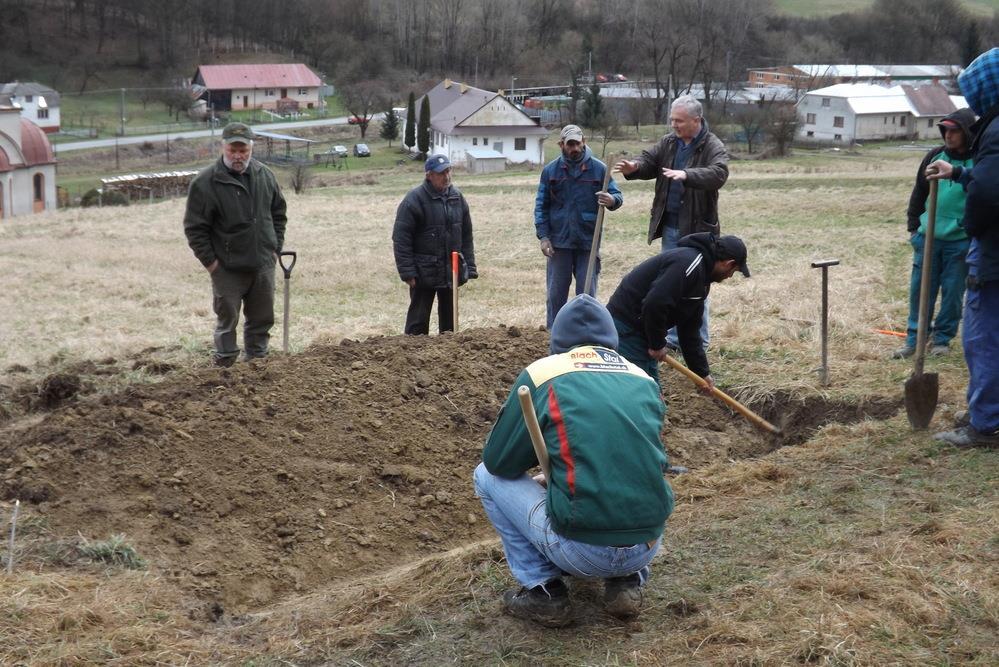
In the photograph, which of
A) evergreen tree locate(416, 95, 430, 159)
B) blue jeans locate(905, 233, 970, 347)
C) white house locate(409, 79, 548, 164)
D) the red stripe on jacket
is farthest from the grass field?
white house locate(409, 79, 548, 164)

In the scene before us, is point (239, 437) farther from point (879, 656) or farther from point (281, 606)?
point (879, 656)

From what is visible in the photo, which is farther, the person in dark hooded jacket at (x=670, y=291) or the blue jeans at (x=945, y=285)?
the blue jeans at (x=945, y=285)

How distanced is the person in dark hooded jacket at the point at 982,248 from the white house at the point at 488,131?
5713 cm

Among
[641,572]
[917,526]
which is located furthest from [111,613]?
[917,526]

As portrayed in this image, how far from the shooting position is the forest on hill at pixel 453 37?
90.9 metres

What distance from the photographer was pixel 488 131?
63.2 m

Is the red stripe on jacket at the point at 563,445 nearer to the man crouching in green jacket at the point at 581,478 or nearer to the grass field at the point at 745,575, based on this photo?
the man crouching in green jacket at the point at 581,478

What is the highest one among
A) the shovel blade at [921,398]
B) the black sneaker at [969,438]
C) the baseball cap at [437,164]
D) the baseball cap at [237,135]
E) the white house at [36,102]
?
the white house at [36,102]

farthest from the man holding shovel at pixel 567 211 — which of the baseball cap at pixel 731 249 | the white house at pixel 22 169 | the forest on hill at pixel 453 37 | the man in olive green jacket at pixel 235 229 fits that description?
the forest on hill at pixel 453 37

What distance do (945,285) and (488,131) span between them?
184 ft

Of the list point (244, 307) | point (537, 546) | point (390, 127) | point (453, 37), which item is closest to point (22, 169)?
point (390, 127)

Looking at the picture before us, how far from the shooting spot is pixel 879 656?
372 cm

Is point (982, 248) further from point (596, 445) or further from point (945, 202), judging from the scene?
point (596, 445)

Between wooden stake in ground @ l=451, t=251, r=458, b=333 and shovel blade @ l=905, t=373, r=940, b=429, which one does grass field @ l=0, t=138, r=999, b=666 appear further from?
wooden stake in ground @ l=451, t=251, r=458, b=333
